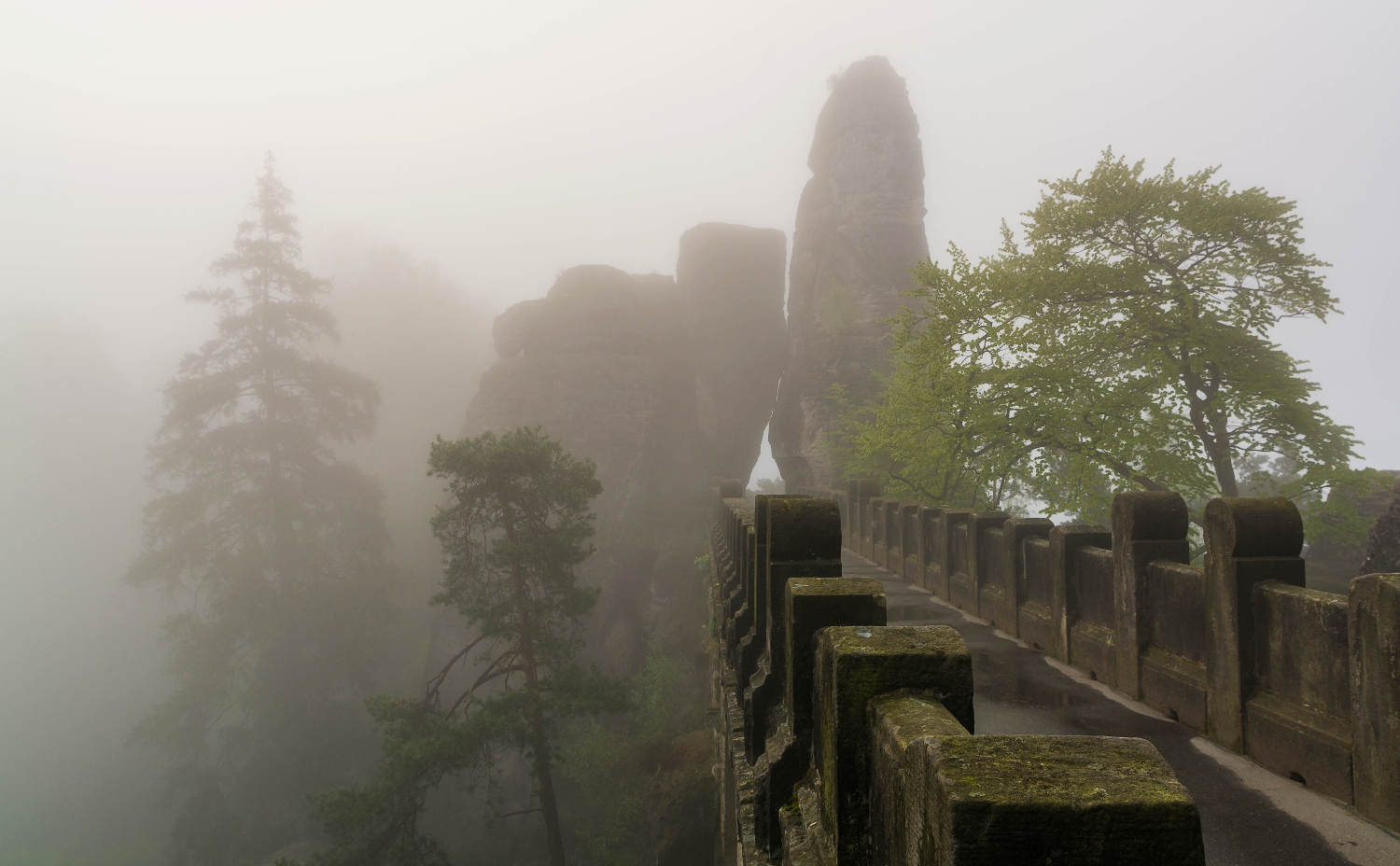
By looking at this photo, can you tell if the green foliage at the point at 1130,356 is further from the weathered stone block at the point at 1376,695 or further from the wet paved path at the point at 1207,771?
the weathered stone block at the point at 1376,695

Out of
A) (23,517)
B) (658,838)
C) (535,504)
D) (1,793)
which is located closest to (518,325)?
(535,504)

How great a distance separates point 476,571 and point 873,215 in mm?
35057

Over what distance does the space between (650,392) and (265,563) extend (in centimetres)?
2259

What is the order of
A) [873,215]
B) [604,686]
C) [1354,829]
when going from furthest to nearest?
[873,215]
[604,686]
[1354,829]

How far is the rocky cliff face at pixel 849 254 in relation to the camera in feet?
139

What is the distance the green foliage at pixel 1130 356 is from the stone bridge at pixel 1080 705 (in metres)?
8.92

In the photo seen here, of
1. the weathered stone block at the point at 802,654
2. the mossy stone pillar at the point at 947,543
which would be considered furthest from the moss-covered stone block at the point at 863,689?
the mossy stone pillar at the point at 947,543

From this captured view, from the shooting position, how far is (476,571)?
20625 millimetres

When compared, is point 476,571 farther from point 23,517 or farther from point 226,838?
point 23,517

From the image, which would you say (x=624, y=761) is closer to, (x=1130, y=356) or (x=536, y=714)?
(x=536, y=714)

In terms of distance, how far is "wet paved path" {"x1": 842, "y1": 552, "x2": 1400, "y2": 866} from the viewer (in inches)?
137

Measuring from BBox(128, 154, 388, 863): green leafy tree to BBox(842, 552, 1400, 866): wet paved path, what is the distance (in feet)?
95.4

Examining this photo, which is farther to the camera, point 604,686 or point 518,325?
point 518,325

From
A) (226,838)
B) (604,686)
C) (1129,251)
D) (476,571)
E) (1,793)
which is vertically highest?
(1129,251)
